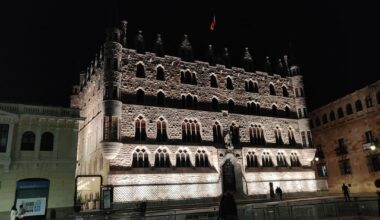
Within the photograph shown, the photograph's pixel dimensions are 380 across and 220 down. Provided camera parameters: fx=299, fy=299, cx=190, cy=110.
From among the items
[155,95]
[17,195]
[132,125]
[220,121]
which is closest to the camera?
[17,195]

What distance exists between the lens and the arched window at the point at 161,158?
29.8 meters

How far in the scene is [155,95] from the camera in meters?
32.0

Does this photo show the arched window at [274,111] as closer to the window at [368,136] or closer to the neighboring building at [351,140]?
the neighboring building at [351,140]

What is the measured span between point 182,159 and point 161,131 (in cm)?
366

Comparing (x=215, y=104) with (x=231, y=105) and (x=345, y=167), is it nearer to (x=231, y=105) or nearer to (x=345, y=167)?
(x=231, y=105)

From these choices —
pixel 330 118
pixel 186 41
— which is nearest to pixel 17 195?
pixel 186 41

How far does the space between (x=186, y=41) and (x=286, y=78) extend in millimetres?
15815

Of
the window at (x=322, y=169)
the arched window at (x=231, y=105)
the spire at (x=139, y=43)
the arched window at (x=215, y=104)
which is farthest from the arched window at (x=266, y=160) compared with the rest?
the spire at (x=139, y=43)

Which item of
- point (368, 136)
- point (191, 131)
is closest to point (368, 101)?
point (368, 136)

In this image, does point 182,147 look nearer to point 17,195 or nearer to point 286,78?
point 17,195

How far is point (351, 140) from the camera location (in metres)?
37.2

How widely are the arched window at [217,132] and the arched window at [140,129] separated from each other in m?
8.42

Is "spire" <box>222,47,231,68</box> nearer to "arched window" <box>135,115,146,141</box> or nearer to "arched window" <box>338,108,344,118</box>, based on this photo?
"arched window" <box>135,115,146,141</box>

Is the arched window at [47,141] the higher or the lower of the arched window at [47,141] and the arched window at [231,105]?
the lower
